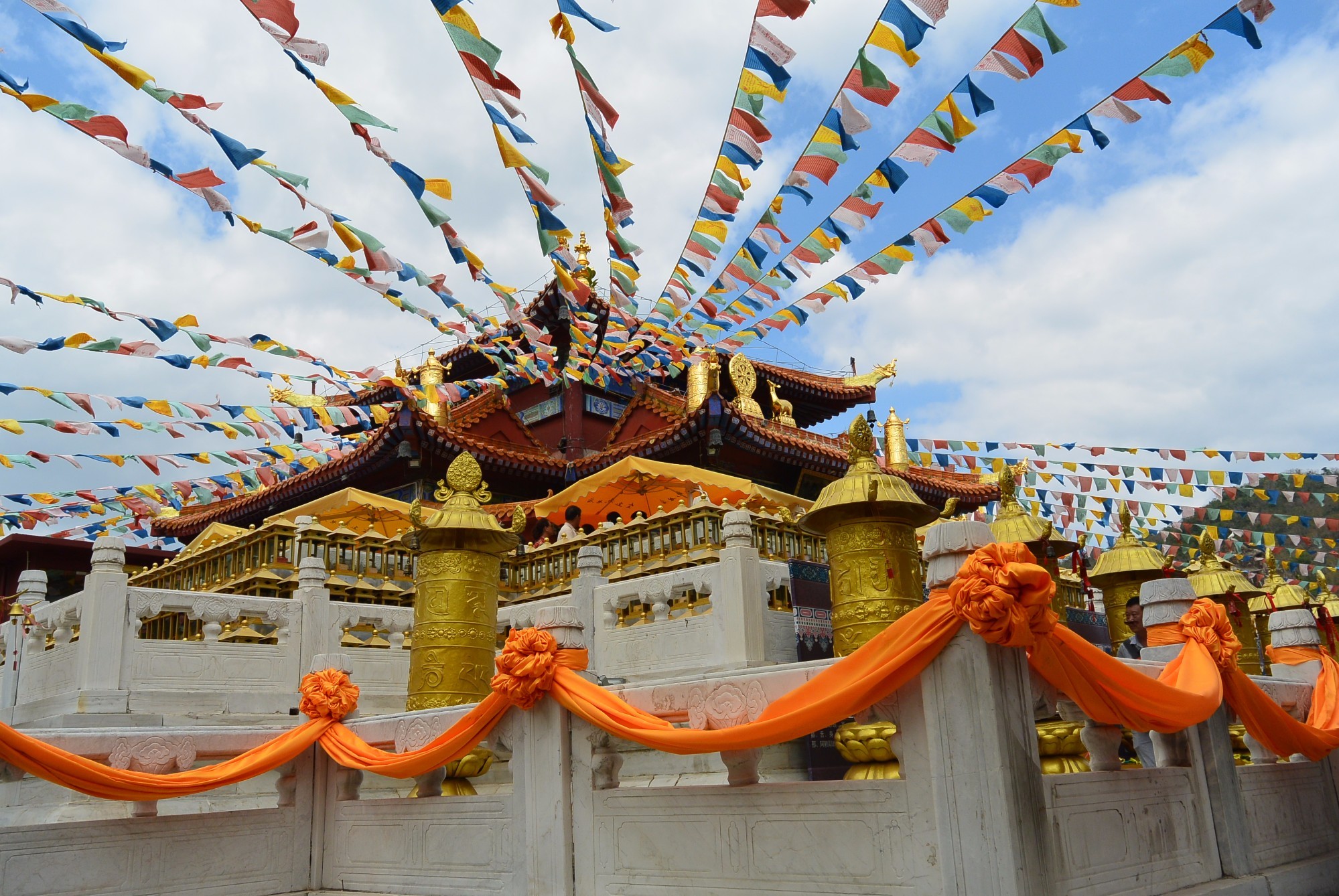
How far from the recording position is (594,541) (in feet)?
37.5

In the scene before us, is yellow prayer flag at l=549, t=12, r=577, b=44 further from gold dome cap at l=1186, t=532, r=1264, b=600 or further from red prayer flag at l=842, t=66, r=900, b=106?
gold dome cap at l=1186, t=532, r=1264, b=600

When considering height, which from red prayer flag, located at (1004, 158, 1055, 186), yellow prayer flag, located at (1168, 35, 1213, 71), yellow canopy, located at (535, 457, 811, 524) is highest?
yellow prayer flag, located at (1168, 35, 1213, 71)

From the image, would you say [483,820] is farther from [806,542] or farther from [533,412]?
[533,412]

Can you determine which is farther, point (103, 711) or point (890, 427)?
point (890, 427)

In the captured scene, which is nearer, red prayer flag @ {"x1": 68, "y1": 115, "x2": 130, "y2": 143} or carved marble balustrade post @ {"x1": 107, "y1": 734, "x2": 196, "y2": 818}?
carved marble balustrade post @ {"x1": 107, "y1": 734, "x2": 196, "y2": 818}

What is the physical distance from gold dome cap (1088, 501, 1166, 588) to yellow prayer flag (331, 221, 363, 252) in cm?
794

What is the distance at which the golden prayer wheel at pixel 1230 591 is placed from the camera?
394 inches

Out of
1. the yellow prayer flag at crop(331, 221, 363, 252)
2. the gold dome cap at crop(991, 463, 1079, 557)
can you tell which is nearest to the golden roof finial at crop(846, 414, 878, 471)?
the gold dome cap at crop(991, 463, 1079, 557)

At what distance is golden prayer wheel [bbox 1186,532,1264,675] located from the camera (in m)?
10.0

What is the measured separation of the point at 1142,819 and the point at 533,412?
16.9m

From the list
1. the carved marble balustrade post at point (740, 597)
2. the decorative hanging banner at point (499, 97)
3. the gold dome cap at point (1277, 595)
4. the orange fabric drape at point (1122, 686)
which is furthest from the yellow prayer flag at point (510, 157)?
the gold dome cap at point (1277, 595)

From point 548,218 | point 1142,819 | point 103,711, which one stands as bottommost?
point 1142,819

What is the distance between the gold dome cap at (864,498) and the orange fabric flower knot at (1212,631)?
2096 millimetres

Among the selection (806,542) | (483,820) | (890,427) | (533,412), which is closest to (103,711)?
(483,820)
